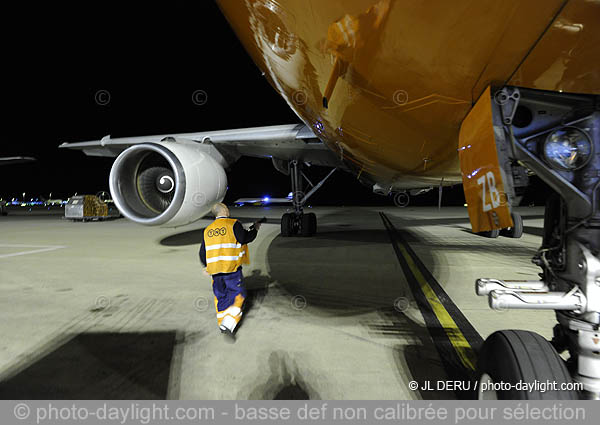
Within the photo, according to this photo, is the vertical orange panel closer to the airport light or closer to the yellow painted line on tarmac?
the airport light

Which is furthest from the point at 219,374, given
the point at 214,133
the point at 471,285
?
the point at 214,133

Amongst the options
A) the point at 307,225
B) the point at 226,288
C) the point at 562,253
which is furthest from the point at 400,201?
the point at 562,253

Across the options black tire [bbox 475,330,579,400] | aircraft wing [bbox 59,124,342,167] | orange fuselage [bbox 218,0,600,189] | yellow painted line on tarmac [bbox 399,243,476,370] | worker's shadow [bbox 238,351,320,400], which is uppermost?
aircraft wing [bbox 59,124,342,167]

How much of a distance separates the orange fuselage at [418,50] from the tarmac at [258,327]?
1.71 metres

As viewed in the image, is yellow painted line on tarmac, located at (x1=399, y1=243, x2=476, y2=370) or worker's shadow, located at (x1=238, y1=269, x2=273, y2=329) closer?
yellow painted line on tarmac, located at (x1=399, y1=243, x2=476, y2=370)

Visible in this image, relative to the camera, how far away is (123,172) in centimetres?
388

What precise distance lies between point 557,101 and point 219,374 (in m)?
2.58

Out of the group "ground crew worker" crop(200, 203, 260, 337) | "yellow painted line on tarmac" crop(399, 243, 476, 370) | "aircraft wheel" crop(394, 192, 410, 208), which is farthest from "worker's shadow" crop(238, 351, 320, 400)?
"aircraft wheel" crop(394, 192, 410, 208)

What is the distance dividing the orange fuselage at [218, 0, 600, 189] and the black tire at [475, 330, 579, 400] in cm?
115

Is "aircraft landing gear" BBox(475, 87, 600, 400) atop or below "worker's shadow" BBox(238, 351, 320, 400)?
atop

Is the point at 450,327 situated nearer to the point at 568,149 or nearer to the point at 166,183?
the point at 568,149

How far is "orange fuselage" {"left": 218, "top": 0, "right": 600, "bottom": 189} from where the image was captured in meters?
1.19

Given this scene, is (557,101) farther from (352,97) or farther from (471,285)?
(471,285)
